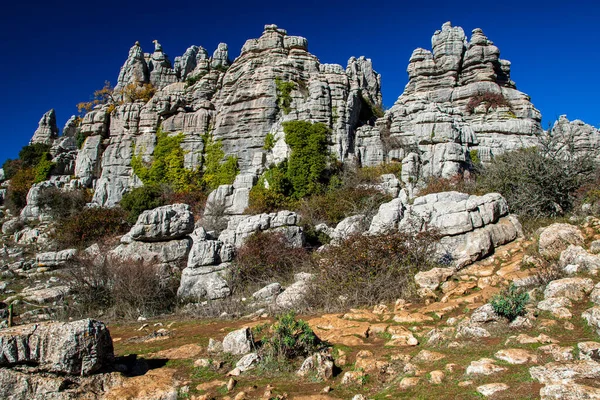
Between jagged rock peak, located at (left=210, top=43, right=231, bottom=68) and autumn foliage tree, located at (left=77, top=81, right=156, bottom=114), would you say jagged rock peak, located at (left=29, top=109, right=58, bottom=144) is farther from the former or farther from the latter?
jagged rock peak, located at (left=210, top=43, right=231, bottom=68)

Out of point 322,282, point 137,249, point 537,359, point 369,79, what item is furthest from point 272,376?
point 369,79

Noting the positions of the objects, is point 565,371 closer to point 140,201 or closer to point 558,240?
point 558,240

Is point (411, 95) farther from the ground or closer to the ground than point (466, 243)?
farther from the ground

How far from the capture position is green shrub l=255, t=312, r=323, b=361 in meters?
4.86

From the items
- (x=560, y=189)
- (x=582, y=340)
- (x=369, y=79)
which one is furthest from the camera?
(x=369, y=79)

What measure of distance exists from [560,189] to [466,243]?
14.7 ft

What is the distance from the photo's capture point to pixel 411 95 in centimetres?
2970

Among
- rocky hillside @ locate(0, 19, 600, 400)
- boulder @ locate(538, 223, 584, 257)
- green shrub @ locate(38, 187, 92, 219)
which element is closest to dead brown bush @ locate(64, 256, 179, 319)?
rocky hillside @ locate(0, 19, 600, 400)

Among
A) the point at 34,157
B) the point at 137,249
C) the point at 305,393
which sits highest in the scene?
the point at 34,157

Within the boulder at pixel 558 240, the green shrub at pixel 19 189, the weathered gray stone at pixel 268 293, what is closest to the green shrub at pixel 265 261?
the weathered gray stone at pixel 268 293

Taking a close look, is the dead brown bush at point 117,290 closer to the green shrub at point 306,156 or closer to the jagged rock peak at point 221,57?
the green shrub at point 306,156

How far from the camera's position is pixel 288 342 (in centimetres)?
483

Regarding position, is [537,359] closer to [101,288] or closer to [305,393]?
[305,393]

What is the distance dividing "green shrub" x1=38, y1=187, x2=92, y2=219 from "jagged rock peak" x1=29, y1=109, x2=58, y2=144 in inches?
478
